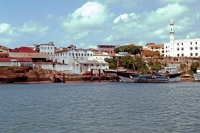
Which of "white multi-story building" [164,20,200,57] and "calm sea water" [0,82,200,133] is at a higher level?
"white multi-story building" [164,20,200,57]

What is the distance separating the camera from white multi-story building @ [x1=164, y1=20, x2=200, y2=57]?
113562 millimetres

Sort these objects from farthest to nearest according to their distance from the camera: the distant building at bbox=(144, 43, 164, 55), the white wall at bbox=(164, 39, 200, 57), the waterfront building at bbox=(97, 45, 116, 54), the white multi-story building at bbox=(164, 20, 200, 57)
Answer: the distant building at bbox=(144, 43, 164, 55), the waterfront building at bbox=(97, 45, 116, 54), the white multi-story building at bbox=(164, 20, 200, 57), the white wall at bbox=(164, 39, 200, 57)

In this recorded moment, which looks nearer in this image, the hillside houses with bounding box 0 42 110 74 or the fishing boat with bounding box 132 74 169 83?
the fishing boat with bounding box 132 74 169 83

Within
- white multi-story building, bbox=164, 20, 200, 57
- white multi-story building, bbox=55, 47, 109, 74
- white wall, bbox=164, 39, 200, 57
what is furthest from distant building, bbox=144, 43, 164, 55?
white multi-story building, bbox=55, 47, 109, 74

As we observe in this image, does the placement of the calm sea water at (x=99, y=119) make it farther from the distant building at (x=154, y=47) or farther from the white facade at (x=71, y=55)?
the distant building at (x=154, y=47)

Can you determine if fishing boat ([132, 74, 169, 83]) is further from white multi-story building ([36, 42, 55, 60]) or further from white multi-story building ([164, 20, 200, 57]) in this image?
white multi-story building ([36, 42, 55, 60])

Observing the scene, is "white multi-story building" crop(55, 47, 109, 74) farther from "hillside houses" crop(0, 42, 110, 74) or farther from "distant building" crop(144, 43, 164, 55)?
"distant building" crop(144, 43, 164, 55)

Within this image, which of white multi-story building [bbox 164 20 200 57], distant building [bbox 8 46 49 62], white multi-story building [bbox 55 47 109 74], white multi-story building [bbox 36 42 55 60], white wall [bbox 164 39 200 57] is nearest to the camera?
white multi-story building [bbox 55 47 109 74]

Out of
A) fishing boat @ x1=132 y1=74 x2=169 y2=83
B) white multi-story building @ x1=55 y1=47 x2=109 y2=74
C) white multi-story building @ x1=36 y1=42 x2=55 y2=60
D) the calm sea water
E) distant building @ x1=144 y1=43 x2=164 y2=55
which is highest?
distant building @ x1=144 y1=43 x2=164 y2=55

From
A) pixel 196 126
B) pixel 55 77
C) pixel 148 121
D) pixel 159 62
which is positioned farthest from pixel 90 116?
pixel 159 62

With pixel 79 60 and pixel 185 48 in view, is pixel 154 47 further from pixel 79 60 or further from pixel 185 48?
pixel 79 60

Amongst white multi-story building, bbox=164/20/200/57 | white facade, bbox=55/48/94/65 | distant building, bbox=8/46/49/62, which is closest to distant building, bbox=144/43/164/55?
white multi-story building, bbox=164/20/200/57

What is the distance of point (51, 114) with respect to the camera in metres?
28.3

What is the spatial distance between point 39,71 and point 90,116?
6236 cm
